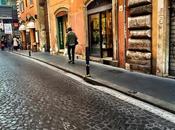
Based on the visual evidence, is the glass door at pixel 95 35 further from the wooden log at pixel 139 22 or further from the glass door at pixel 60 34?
the glass door at pixel 60 34

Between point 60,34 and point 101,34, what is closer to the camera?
point 101,34

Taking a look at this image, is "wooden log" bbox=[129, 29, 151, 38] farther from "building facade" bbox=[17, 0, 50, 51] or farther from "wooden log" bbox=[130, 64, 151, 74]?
"building facade" bbox=[17, 0, 50, 51]

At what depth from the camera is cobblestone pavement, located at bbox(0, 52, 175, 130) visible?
199 inches

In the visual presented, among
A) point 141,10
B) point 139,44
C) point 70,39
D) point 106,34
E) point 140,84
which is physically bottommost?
point 140,84

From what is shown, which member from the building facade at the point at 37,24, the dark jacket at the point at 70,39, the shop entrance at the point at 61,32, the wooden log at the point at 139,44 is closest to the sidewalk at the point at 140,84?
the wooden log at the point at 139,44

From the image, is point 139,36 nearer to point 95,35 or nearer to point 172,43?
point 172,43

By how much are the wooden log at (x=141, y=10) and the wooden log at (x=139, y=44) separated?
0.96 m

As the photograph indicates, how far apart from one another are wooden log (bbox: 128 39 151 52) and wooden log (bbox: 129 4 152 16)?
3.15 ft

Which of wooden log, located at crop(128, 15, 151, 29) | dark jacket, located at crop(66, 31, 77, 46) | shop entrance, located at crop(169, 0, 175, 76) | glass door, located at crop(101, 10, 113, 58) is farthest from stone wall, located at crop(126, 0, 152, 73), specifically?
dark jacket, located at crop(66, 31, 77, 46)

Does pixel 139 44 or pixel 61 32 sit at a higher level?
pixel 61 32

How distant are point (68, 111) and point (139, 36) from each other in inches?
216

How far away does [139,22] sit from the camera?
34.2 feet

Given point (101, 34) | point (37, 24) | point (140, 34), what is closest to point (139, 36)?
point (140, 34)

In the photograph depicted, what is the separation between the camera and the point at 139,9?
1034 cm
